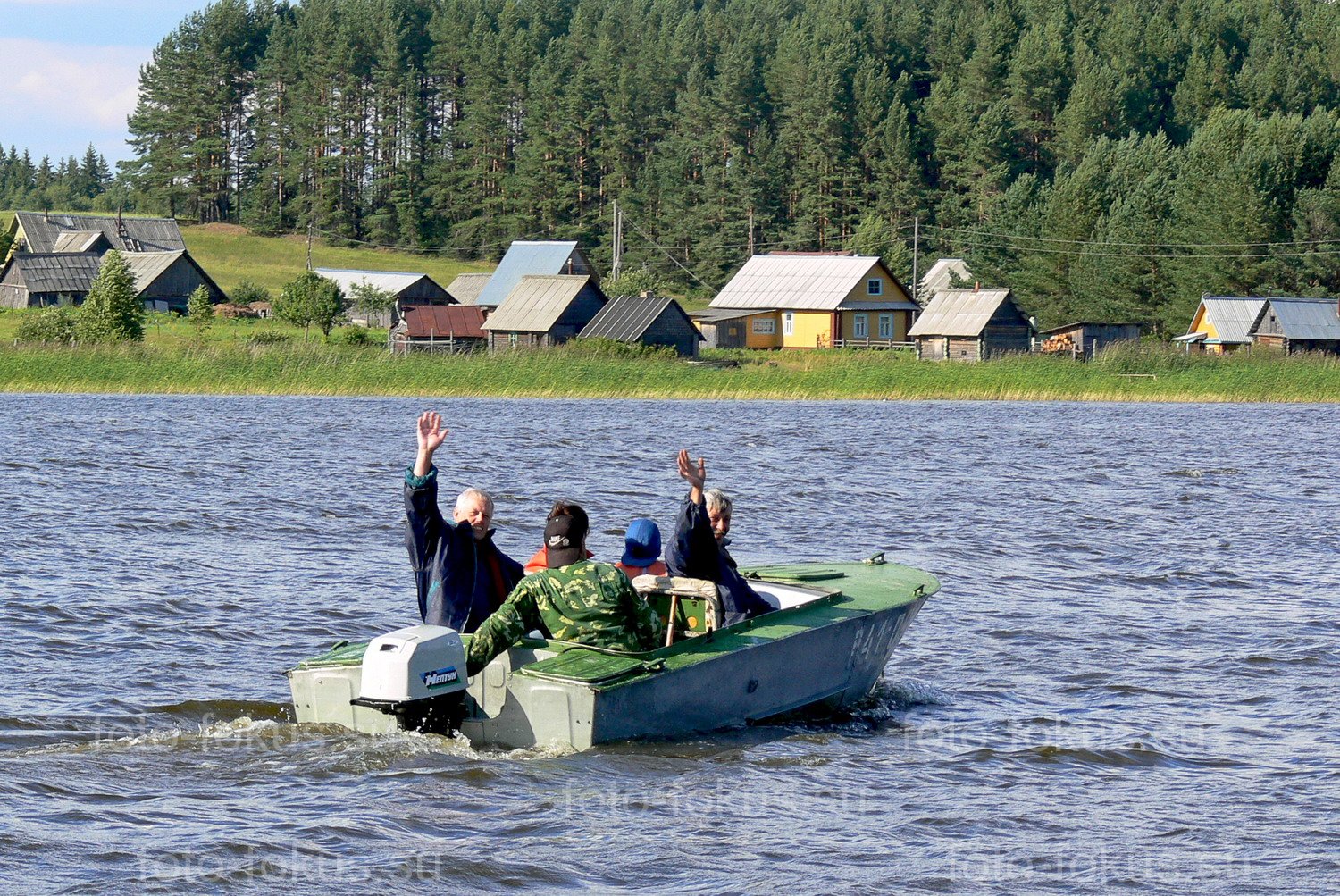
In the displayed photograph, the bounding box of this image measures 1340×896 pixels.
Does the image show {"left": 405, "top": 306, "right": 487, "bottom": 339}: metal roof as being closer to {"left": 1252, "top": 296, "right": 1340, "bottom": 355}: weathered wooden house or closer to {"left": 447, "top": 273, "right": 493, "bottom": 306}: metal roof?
{"left": 447, "top": 273, "right": 493, "bottom": 306}: metal roof

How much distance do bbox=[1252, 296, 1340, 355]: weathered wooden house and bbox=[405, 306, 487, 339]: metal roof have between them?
33471 millimetres

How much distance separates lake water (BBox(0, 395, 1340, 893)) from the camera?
781cm

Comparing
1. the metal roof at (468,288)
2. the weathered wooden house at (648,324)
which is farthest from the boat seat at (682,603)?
the metal roof at (468,288)

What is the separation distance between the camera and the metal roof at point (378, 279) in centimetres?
8350

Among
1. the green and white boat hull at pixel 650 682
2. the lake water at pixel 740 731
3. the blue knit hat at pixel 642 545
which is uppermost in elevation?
the blue knit hat at pixel 642 545

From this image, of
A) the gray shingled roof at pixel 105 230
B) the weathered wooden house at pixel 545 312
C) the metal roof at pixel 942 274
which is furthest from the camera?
the gray shingled roof at pixel 105 230

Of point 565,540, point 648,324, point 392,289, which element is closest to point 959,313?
point 648,324

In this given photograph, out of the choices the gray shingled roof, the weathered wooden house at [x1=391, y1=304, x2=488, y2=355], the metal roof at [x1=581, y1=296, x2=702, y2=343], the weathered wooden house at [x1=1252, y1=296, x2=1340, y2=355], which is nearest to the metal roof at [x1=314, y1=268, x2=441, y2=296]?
the weathered wooden house at [x1=391, y1=304, x2=488, y2=355]

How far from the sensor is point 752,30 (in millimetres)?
112938

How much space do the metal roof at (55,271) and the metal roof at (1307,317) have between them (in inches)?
2138

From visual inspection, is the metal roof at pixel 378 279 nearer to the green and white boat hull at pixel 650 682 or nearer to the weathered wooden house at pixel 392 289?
the weathered wooden house at pixel 392 289

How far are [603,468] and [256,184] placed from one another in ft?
317

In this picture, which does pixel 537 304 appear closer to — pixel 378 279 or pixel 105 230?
pixel 378 279

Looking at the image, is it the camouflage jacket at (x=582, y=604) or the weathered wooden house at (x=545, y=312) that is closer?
the camouflage jacket at (x=582, y=604)
